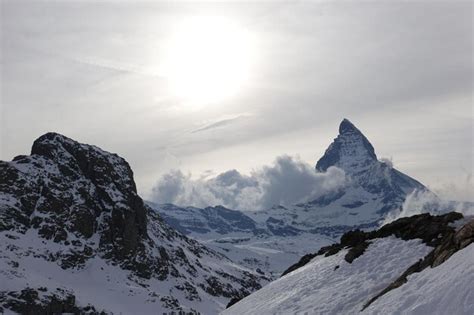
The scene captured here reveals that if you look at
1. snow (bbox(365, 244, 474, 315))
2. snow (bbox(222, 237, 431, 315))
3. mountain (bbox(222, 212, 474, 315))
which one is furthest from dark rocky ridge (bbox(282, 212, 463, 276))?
snow (bbox(365, 244, 474, 315))

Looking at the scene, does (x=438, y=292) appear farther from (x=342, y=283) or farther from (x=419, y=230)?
(x=419, y=230)

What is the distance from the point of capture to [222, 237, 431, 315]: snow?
32.9 metres

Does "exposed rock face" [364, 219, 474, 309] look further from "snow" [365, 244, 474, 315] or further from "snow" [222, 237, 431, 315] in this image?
"snow" [222, 237, 431, 315]

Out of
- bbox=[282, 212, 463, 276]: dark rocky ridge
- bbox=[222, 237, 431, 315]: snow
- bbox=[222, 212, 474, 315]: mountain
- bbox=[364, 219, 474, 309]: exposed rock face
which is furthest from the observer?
bbox=[282, 212, 463, 276]: dark rocky ridge

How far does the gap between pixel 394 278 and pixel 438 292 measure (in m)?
8.22

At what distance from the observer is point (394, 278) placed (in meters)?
33.6

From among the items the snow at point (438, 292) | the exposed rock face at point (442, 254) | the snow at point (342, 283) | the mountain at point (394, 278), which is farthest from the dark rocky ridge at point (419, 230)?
the snow at point (438, 292)

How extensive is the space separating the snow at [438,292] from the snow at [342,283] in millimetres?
3346

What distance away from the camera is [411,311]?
2498 cm

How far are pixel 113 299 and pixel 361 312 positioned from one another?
175 meters

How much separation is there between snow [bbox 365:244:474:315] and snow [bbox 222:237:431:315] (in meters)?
3.35

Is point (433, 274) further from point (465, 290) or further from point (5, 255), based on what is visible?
point (5, 255)

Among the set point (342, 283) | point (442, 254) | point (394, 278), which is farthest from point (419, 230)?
point (442, 254)

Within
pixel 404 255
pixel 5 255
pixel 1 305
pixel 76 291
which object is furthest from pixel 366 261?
pixel 5 255
